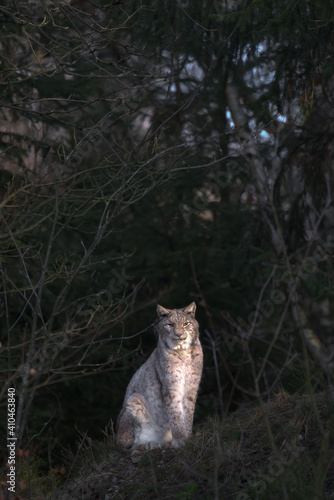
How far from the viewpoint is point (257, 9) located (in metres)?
6.90

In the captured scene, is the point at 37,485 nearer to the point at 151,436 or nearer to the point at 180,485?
the point at 151,436

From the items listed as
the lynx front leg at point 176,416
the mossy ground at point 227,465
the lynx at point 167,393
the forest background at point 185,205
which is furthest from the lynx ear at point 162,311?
the mossy ground at point 227,465

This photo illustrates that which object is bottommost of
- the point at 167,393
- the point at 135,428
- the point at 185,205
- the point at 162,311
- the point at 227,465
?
the point at 227,465

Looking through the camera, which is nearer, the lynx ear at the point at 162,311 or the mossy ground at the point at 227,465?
the mossy ground at the point at 227,465

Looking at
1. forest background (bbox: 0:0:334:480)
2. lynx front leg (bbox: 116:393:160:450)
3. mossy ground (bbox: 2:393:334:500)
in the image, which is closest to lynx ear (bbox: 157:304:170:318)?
forest background (bbox: 0:0:334:480)

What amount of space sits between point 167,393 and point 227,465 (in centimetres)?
128

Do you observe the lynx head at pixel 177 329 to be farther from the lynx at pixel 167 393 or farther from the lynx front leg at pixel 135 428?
the lynx front leg at pixel 135 428

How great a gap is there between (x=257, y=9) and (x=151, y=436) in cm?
433

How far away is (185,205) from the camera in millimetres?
12273

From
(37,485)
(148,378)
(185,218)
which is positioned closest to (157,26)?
(185,218)

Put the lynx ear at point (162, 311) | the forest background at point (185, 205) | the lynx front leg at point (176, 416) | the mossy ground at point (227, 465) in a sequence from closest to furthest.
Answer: the mossy ground at point (227, 465) → the lynx front leg at point (176, 416) → the lynx ear at point (162, 311) → the forest background at point (185, 205)

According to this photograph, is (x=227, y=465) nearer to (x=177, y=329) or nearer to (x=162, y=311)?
(x=177, y=329)

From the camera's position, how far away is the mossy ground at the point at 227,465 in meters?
4.86

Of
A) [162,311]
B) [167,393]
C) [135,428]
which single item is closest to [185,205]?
[162,311]
